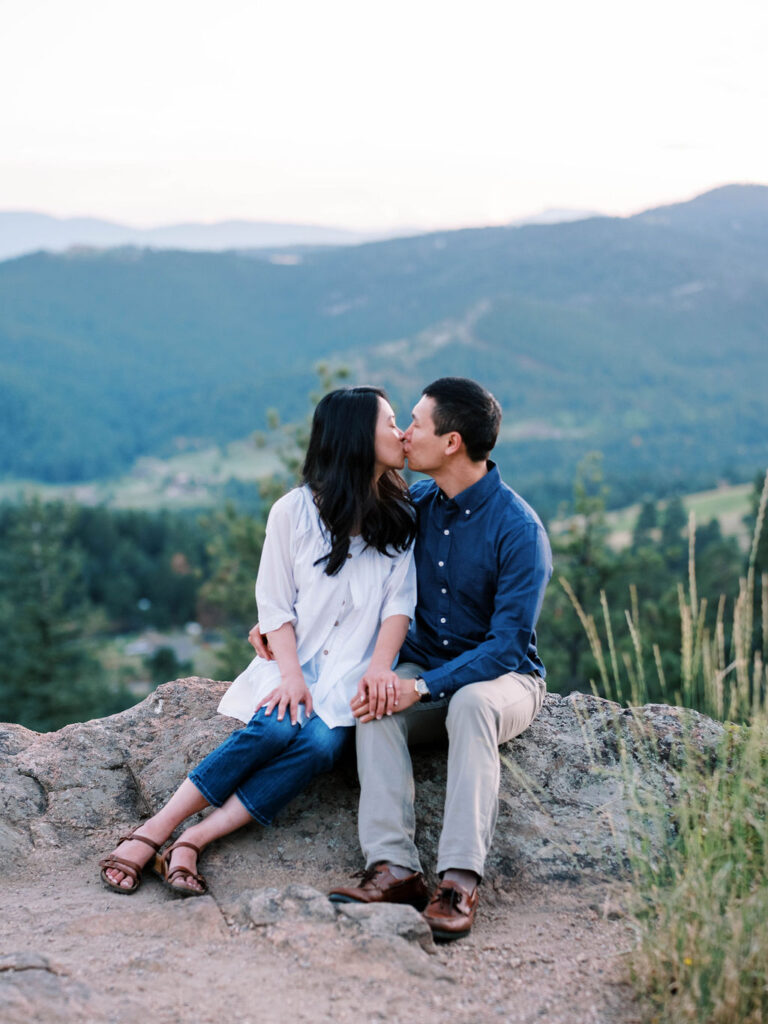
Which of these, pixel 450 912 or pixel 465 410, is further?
pixel 465 410

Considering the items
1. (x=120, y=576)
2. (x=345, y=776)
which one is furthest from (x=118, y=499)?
(x=345, y=776)

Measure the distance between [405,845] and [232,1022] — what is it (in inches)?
33.8

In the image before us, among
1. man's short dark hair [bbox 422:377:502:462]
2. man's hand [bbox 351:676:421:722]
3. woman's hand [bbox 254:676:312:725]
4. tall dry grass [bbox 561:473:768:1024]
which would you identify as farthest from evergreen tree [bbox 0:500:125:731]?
tall dry grass [bbox 561:473:768:1024]

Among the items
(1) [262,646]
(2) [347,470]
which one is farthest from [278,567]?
(2) [347,470]

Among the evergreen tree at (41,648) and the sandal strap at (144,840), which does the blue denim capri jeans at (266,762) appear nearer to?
the sandal strap at (144,840)

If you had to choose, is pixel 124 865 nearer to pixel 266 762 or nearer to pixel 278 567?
pixel 266 762

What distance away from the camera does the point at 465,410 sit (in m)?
3.38

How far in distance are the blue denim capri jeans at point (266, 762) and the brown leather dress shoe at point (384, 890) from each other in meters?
0.41

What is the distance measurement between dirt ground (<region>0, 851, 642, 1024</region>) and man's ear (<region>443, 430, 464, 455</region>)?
5.16ft

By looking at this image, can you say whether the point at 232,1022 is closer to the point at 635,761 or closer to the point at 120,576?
the point at 635,761

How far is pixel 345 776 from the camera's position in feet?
11.8

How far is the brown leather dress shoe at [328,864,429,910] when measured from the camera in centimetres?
283

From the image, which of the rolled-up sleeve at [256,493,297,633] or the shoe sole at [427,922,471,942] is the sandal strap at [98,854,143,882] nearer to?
the rolled-up sleeve at [256,493,297,633]

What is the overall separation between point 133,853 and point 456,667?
128 centimetres
